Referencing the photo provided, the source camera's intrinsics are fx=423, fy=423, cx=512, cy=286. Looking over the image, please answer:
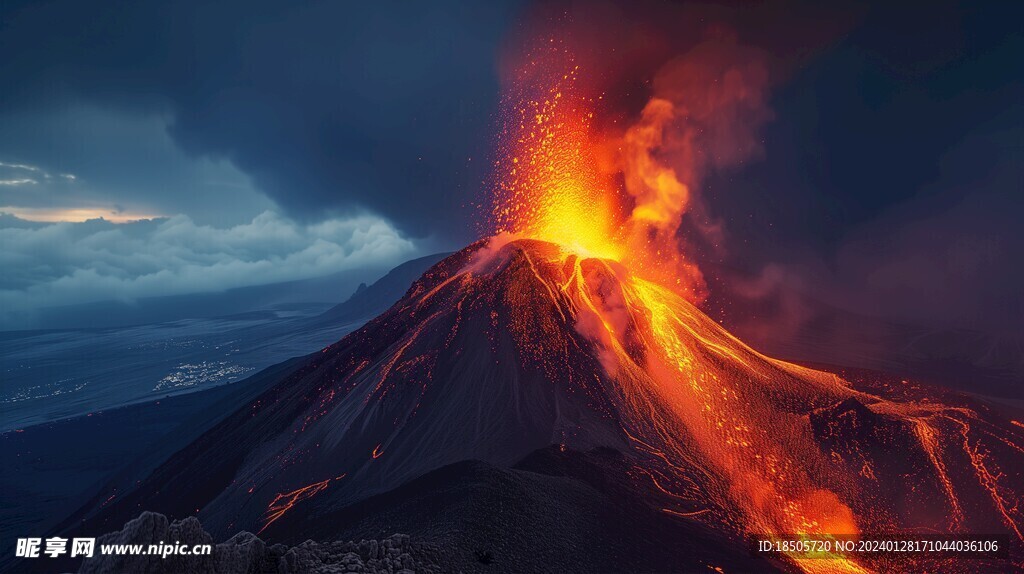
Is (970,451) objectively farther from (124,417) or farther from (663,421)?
(124,417)

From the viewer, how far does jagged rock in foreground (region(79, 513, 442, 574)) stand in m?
7.40

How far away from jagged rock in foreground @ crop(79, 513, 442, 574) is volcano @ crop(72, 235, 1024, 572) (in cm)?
304

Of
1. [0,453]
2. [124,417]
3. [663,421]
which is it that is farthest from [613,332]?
[0,453]

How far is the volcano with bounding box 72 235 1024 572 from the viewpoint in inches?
628

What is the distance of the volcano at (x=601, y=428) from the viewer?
52.3ft

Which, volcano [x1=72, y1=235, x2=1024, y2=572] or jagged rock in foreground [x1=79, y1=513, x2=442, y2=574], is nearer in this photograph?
jagged rock in foreground [x1=79, y1=513, x2=442, y2=574]

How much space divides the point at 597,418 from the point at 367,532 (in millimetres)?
10966

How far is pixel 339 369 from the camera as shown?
28688 mm

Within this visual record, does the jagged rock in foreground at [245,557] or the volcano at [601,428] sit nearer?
the jagged rock in foreground at [245,557]

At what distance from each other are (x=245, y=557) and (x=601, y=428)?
14090 millimetres

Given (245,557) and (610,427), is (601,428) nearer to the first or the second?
(610,427)

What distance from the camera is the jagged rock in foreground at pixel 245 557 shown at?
740cm

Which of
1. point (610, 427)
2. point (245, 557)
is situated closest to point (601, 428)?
point (610, 427)

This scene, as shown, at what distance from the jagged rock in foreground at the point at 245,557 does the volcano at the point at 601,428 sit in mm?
3044
